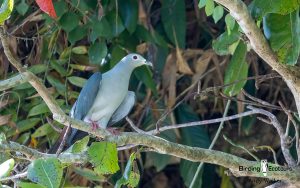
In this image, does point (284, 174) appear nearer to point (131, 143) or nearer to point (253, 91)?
point (131, 143)

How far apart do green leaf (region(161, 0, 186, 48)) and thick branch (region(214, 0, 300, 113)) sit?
6.03 ft

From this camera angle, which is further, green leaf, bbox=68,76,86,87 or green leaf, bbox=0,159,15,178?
green leaf, bbox=68,76,86,87

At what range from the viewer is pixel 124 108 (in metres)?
4.57

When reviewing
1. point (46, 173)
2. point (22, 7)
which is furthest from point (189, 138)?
Answer: point (46, 173)

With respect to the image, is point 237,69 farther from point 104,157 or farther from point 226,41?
point 104,157

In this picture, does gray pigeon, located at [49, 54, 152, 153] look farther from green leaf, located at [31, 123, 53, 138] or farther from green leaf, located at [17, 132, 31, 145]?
green leaf, located at [17, 132, 31, 145]

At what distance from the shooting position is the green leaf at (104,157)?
2.77 metres

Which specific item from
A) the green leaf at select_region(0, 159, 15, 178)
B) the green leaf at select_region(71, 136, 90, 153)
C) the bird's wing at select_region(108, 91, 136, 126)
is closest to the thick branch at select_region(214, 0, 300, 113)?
the green leaf at select_region(71, 136, 90, 153)

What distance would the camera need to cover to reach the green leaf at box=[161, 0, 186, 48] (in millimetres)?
4754

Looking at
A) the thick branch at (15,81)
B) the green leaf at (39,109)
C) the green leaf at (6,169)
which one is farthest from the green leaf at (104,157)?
the green leaf at (39,109)

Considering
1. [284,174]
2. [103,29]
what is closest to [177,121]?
[103,29]

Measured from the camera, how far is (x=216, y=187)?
5.59 m

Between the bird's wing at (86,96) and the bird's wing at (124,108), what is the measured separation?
247mm

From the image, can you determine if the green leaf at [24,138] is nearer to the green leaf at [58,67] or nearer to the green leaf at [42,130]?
the green leaf at [42,130]
